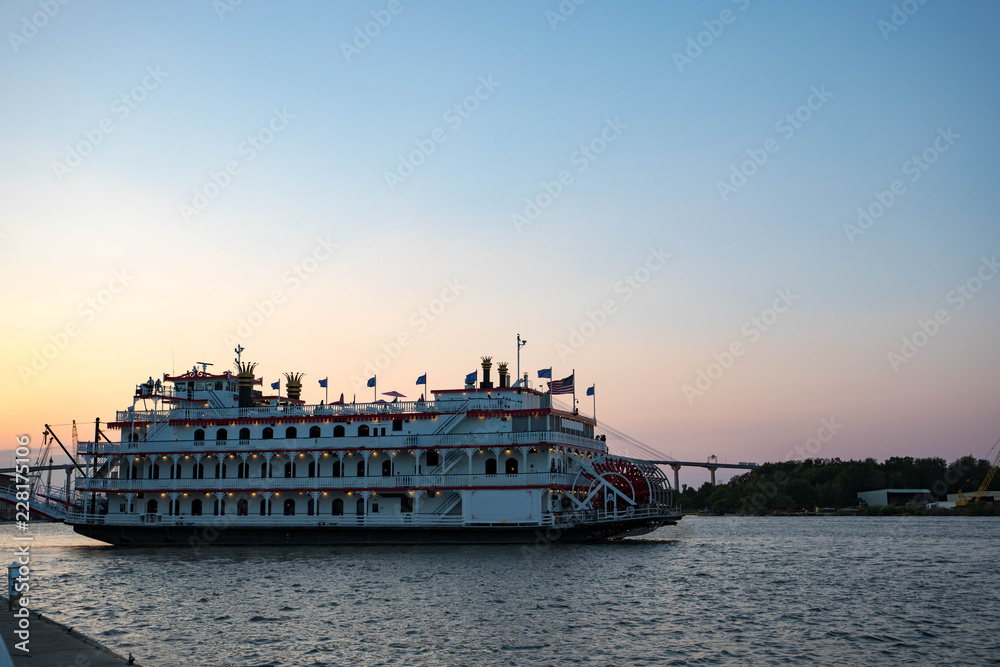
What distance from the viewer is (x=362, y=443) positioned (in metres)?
49.1

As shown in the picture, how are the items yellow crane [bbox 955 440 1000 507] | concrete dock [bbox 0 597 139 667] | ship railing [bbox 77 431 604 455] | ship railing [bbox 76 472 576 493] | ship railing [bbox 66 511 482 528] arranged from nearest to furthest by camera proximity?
concrete dock [bbox 0 597 139 667]
ship railing [bbox 76 472 576 493]
ship railing [bbox 77 431 604 455]
ship railing [bbox 66 511 482 528]
yellow crane [bbox 955 440 1000 507]

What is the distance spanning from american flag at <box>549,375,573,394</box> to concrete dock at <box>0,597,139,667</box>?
1279 inches

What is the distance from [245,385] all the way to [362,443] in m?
9.94

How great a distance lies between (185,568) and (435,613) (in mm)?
18012

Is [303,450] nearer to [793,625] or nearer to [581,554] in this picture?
[581,554]

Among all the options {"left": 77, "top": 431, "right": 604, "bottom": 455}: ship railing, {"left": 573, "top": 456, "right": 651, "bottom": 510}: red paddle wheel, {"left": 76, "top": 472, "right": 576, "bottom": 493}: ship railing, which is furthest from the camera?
{"left": 573, "top": 456, "right": 651, "bottom": 510}: red paddle wheel

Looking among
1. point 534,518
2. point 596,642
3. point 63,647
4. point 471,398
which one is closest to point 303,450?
point 471,398

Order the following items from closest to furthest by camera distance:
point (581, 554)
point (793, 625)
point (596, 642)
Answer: point (596, 642), point (793, 625), point (581, 554)

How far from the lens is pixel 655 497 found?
2121 inches

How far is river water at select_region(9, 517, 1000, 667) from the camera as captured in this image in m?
21.4

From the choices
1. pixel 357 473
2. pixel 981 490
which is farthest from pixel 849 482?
pixel 357 473

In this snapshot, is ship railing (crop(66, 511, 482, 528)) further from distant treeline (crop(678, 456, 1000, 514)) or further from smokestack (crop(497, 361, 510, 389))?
distant treeline (crop(678, 456, 1000, 514))

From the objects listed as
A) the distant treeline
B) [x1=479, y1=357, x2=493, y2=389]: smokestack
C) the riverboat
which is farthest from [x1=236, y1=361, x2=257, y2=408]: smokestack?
the distant treeline

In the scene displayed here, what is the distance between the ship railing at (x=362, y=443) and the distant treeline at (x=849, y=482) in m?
96.4
